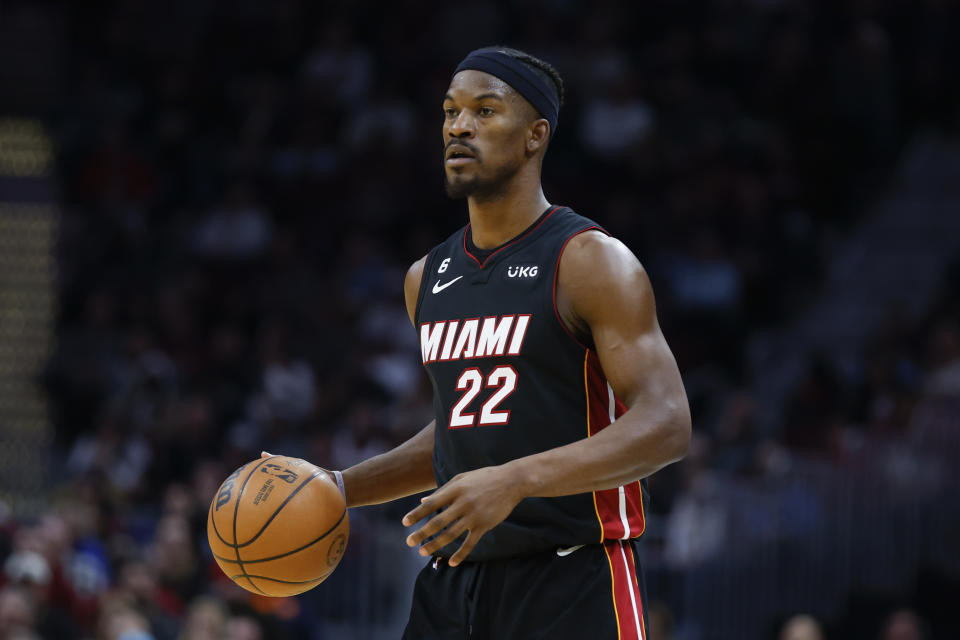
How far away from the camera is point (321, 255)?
46.8 ft

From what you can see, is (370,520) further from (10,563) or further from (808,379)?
(808,379)

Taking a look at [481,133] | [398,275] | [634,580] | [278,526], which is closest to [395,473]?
[278,526]

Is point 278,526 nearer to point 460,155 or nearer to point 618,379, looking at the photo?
point 618,379

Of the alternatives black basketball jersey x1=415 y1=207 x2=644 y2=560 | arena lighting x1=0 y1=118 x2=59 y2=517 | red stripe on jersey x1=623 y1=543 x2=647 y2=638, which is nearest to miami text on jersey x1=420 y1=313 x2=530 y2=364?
black basketball jersey x1=415 y1=207 x2=644 y2=560

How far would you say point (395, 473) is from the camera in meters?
4.58

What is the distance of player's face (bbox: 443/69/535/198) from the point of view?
420 cm

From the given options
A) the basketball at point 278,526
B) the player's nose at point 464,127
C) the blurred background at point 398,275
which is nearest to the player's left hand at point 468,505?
the basketball at point 278,526

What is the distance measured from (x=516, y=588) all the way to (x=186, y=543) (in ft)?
21.0

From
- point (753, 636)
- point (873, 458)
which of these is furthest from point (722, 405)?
point (753, 636)

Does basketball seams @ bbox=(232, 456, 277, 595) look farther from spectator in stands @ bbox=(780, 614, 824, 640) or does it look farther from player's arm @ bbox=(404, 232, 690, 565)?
spectator in stands @ bbox=(780, 614, 824, 640)

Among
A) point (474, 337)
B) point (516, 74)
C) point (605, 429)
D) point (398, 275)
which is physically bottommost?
point (398, 275)

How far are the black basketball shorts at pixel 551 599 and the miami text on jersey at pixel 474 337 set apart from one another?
61 cm

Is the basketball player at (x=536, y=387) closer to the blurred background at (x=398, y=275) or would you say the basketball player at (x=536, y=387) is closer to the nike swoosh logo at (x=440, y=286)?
the nike swoosh logo at (x=440, y=286)

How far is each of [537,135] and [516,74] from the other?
0.20 meters
